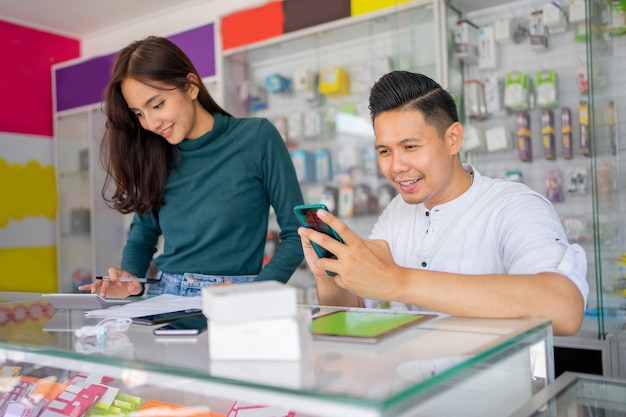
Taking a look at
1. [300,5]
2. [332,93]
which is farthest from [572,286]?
[300,5]

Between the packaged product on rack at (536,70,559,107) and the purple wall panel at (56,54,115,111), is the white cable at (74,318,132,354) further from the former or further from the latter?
the purple wall panel at (56,54,115,111)

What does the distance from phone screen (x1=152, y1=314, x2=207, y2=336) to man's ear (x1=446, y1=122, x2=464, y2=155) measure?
79 cm

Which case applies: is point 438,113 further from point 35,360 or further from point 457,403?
point 35,360

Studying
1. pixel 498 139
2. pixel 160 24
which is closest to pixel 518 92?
pixel 498 139

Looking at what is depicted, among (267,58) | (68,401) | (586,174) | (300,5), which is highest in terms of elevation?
(300,5)

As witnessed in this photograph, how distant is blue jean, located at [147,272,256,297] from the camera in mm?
1719

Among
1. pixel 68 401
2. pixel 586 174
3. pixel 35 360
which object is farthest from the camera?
pixel 586 174

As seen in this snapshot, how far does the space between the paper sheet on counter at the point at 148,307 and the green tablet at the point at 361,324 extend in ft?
1.06

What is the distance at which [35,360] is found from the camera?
986 mm

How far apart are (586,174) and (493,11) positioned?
1053 millimetres

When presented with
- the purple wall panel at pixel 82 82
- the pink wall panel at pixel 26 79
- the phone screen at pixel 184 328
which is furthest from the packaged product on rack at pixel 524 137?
the pink wall panel at pixel 26 79

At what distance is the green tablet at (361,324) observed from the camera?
870 millimetres

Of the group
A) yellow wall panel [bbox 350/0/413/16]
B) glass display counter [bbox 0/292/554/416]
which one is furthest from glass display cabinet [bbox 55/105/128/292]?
glass display counter [bbox 0/292/554/416]

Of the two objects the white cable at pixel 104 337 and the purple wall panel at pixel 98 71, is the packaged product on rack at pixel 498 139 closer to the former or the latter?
the purple wall panel at pixel 98 71
